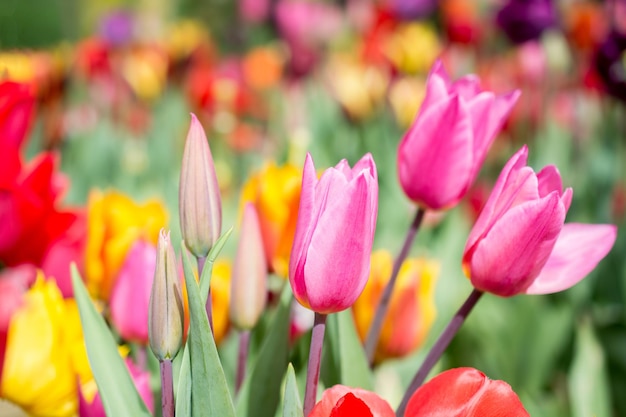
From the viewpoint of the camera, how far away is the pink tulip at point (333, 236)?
1.18 ft

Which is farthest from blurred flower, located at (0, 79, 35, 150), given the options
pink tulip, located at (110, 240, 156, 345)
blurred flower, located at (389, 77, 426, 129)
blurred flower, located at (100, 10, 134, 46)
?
blurred flower, located at (100, 10, 134, 46)

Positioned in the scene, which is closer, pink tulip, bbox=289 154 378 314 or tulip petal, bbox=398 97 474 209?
Result: pink tulip, bbox=289 154 378 314

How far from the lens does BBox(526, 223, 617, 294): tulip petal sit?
42 cm

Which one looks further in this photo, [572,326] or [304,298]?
[572,326]

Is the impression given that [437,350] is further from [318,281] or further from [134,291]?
[134,291]

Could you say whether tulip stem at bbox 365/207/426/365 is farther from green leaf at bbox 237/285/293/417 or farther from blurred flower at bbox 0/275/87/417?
blurred flower at bbox 0/275/87/417

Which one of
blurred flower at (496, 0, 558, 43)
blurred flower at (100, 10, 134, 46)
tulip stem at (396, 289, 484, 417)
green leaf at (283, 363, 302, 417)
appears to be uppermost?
green leaf at (283, 363, 302, 417)

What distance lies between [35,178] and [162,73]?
69.5 inches

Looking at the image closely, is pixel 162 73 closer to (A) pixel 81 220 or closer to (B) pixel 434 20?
(A) pixel 81 220

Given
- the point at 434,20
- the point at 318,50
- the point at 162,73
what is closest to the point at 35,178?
the point at 162,73

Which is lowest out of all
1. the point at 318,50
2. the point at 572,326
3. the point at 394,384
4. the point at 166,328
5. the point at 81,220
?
the point at 318,50

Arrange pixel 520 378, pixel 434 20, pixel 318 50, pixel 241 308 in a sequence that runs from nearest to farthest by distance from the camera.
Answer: pixel 241 308
pixel 520 378
pixel 318 50
pixel 434 20

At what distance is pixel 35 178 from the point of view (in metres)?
0.61

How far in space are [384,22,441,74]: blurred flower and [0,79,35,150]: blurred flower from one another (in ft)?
5.07
